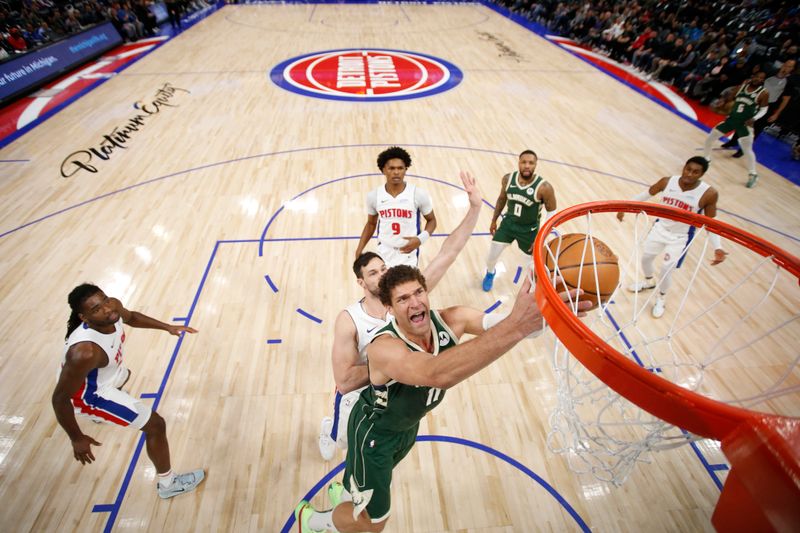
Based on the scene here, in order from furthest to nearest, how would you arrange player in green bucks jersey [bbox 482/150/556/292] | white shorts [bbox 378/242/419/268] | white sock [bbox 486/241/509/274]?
1. white sock [bbox 486/241/509/274]
2. player in green bucks jersey [bbox 482/150/556/292]
3. white shorts [bbox 378/242/419/268]

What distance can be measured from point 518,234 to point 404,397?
2.86 m

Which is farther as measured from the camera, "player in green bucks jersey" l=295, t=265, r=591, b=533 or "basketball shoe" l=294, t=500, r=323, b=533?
"basketball shoe" l=294, t=500, r=323, b=533

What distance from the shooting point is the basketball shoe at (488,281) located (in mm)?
4875

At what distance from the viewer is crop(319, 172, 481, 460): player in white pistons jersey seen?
2613 millimetres

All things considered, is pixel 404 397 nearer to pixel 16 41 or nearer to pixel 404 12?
pixel 16 41

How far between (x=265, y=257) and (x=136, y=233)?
2.04m

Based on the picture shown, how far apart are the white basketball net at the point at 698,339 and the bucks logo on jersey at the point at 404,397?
112 centimetres

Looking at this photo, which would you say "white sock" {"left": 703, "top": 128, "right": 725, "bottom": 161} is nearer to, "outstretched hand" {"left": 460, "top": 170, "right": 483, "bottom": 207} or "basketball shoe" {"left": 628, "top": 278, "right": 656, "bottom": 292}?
"basketball shoe" {"left": 628, "top": 278, "right": 656, "bottom": 292}

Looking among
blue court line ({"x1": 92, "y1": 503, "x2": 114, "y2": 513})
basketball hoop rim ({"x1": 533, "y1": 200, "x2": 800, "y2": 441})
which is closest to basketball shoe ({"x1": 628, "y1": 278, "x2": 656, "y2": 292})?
basketball hoop rim ({"x1": 533, "y1": 200, "x2": 800, "y2": 441})

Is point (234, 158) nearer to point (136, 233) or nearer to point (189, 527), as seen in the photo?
point (136, 233)

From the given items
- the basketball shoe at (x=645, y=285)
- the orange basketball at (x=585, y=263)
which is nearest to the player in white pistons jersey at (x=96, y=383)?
the orange basketball at (x=585, y=263)

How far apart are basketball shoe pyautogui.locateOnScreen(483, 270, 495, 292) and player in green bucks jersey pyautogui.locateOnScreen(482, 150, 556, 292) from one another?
0.26m

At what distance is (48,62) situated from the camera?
10.8 meters

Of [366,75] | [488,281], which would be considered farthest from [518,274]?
[366,75]
